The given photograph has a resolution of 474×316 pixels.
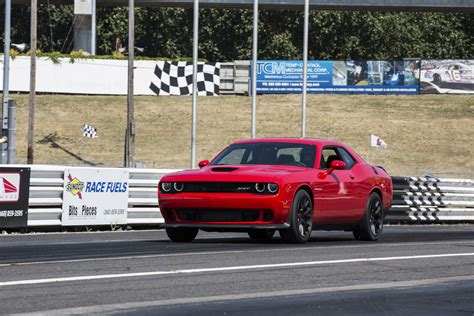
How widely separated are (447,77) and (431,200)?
36.3 m

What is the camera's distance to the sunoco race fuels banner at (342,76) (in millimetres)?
59875

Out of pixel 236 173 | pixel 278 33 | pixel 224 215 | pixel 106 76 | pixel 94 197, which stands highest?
pixel 278 33

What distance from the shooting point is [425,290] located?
993cm

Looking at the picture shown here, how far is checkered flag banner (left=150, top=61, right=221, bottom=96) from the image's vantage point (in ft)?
197

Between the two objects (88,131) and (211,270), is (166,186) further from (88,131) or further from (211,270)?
(88,131)

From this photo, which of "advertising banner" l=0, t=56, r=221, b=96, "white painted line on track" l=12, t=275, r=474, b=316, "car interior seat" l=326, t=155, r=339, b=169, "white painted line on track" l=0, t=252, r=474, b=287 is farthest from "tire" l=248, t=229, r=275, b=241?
"advertising banner" l=0, t=56, r=221, b=96

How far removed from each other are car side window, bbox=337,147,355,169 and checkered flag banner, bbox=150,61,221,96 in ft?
141

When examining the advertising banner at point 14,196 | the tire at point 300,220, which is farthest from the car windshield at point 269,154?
the advertising banner at point 14,196

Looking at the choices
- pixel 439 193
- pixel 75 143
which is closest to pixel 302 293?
pixel 439 193

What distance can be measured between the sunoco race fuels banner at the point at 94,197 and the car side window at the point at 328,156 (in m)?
4.53

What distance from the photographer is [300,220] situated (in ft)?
A: 49.4

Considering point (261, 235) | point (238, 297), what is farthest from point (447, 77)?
point (238, 297)

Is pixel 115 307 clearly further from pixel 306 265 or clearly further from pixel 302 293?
pixel 306 265

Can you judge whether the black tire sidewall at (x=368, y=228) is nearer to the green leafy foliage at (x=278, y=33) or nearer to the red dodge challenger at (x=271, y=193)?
the red dodge challenger at (x=271, y=193)
